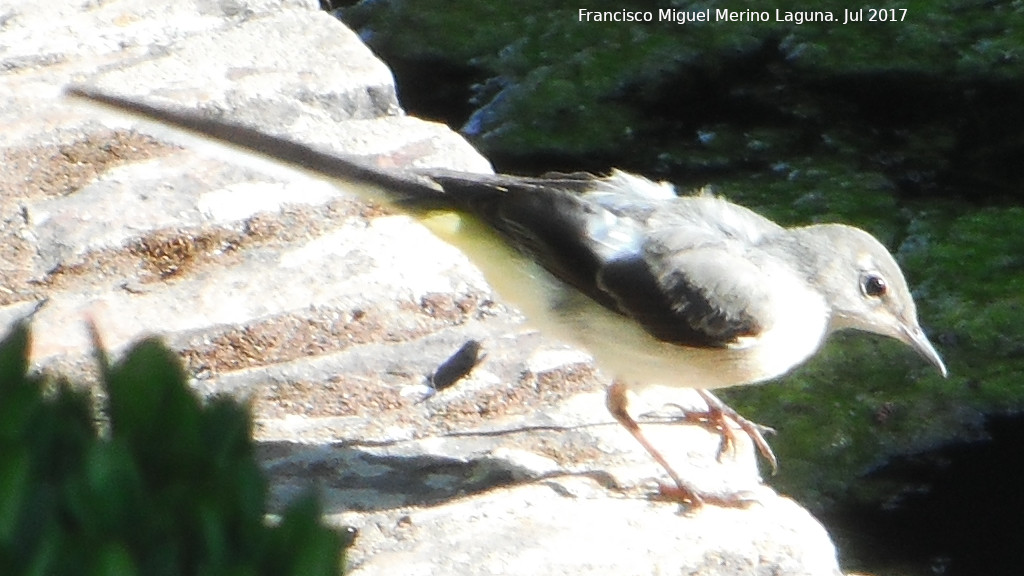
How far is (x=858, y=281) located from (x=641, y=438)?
30.5 inches

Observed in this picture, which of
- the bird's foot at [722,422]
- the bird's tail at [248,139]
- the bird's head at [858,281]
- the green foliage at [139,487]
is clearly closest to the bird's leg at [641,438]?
the bird's foot at [722,422]

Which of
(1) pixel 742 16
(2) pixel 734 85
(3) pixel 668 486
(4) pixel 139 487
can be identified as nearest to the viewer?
(4) pixel 139 487

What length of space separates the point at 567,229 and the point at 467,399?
509 mm

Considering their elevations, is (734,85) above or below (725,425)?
below

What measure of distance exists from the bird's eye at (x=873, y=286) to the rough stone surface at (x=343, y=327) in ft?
1.75

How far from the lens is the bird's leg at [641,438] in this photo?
3.02 meters

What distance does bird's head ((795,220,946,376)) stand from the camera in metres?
3.55

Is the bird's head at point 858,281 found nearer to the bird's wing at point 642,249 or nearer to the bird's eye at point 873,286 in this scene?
the bird's eye at point 873,286

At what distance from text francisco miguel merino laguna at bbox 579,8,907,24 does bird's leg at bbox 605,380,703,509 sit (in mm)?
4734

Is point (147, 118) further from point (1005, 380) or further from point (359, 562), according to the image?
point (1005, 380)

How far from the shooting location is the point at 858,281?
3564 mm

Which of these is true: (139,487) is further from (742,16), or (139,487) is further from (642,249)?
(742,16)

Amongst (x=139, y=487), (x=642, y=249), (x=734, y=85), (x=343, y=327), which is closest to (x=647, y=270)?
(x=642, y=249)

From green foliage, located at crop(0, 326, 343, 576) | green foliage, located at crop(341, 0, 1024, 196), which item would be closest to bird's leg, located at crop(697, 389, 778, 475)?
green foliage, located at crop(0, 326, 343, 576)
